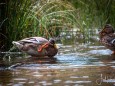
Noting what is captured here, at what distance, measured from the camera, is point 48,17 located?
12.8 metres

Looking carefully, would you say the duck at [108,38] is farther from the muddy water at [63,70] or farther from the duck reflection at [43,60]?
the duck reflection at [43,60]

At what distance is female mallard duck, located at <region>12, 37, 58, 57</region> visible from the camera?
948 cm

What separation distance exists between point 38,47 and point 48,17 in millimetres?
3347

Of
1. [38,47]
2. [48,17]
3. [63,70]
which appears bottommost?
[63,70]

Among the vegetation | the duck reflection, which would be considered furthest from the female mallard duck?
the vegetation

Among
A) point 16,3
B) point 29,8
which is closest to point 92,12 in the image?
point 29,8

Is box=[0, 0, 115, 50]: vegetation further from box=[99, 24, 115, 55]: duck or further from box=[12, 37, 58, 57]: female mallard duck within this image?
box=[99, 24, 115, 55]: duck

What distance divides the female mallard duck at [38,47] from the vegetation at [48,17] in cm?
60

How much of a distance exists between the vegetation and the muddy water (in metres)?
1.08

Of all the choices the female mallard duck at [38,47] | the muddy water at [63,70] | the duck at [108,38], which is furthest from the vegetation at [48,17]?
the duck at [108,38]

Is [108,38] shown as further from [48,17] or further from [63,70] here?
[63,70]

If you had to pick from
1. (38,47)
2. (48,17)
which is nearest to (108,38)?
(38,47)

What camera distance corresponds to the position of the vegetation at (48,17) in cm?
1001

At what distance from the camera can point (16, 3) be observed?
994 centimetres
